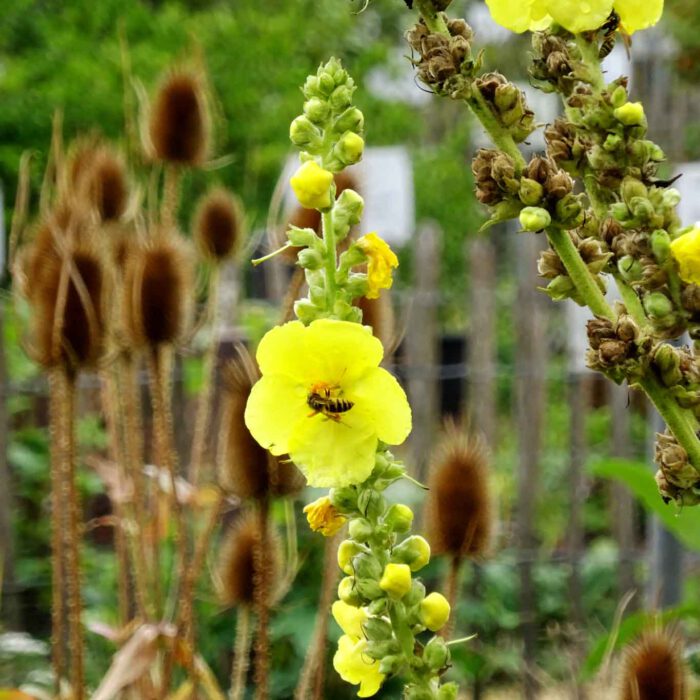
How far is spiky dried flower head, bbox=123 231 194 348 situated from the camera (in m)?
0.91

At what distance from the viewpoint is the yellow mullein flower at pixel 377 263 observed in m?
0.36

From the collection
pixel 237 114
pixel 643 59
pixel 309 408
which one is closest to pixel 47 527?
pixel 237 114

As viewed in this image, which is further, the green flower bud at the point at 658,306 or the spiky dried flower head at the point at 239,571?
the spiky dried flower head at the point at 239,571

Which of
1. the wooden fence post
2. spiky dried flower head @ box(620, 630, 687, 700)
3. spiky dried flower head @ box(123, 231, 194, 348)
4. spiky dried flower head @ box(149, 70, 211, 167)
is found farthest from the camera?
the wooden fence post

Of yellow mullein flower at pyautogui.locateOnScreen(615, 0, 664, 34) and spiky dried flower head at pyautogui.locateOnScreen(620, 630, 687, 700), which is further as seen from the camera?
spiky dried flower head at pyautogui.locateOnScreen(620, 630, 687, 700)

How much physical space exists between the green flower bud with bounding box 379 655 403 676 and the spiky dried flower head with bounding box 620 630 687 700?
0.15m

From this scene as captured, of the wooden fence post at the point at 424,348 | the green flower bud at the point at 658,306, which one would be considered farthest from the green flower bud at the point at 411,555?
the wooden fence post at the point at 424,348

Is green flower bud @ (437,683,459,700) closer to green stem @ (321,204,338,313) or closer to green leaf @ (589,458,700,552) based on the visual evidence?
green stem @ (321,204,338,313)

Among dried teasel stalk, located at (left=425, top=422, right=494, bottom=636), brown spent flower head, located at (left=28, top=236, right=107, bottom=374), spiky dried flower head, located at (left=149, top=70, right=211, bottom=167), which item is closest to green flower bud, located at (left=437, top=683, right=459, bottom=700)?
dried teasel stalk, located at (left=425, top=422, right=494, bottom=636)

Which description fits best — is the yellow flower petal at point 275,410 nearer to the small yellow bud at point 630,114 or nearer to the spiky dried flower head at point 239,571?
the small yellow bud at point 630,114

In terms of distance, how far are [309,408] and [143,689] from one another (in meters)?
0.58

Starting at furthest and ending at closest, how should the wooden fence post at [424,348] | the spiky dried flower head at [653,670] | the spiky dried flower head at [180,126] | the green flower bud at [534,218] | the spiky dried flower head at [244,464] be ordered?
the wooden fence post at [424,348] → the spiky dried flower head at [180,126] → the spiky dried flower head at [244,464] → the spiky dried flower head at [653,670] → the green flower bud at [534,218]

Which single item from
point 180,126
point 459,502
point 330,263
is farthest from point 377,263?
point 180,126

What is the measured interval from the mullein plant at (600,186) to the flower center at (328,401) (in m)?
0.08
